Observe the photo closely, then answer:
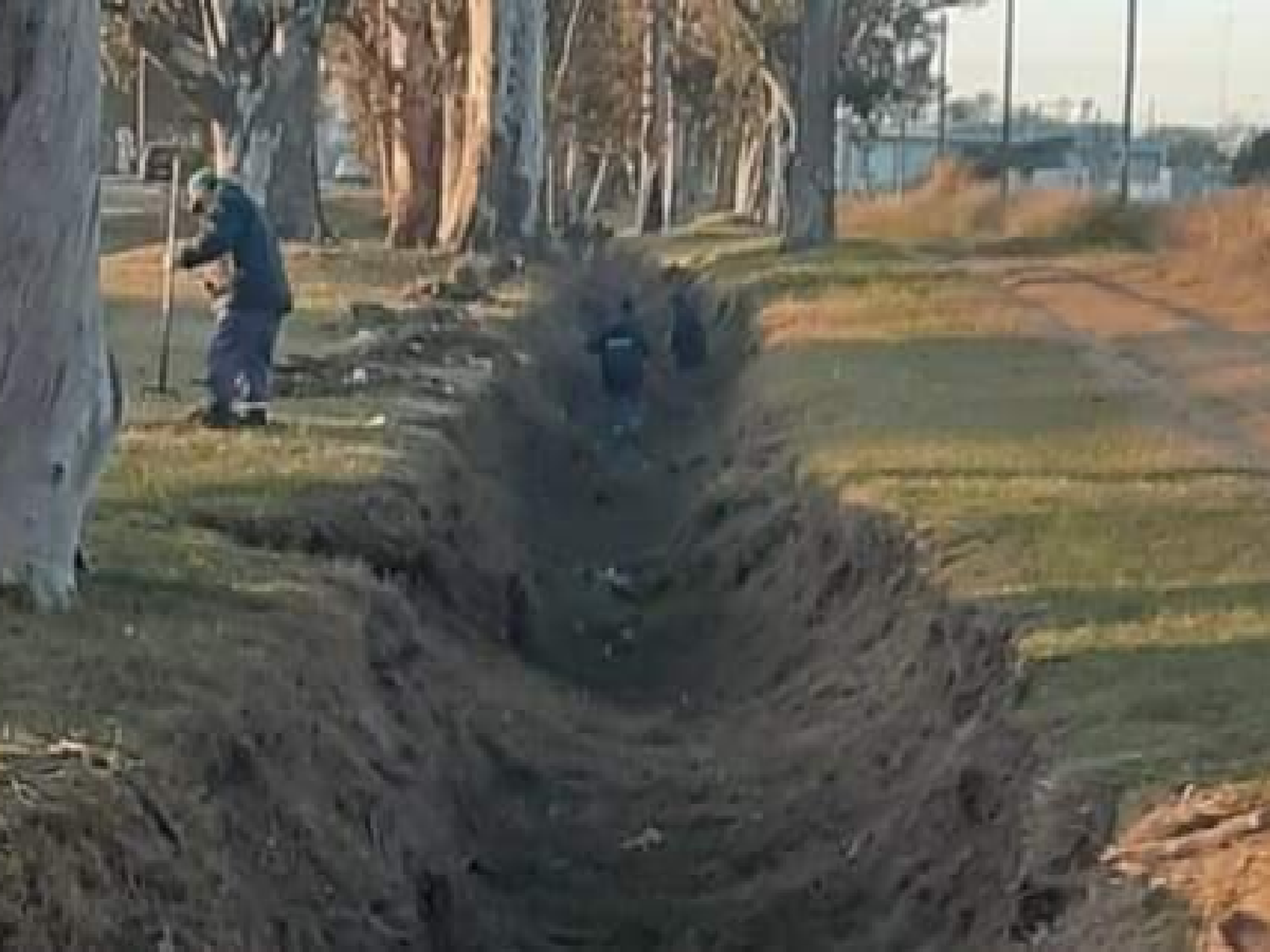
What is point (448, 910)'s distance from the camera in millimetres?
14391

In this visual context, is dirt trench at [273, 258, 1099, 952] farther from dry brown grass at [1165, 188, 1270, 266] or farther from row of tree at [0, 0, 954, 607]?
dry brown grass at [1165, 188, 1270, 266]

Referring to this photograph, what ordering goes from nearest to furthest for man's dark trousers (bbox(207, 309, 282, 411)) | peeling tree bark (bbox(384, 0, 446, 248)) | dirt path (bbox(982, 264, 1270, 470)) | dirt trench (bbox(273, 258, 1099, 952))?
dirt trench (bbox(273, 258, 1099, 952)) → man's dark trousers (bbox(207, 309, 282, 411)) → dirt path (bbox(982, 264, 1270, 470)) → peeling tree bark (bbox(384, 0, 446, 248))

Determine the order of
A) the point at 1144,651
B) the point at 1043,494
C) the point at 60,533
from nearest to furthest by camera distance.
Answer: the point at 60,533 → the point at 1144,651 → the point at 1043,494

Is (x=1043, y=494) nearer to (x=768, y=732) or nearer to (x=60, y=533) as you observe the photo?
(x=768, y=732)

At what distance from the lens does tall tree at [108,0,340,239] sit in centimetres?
3772

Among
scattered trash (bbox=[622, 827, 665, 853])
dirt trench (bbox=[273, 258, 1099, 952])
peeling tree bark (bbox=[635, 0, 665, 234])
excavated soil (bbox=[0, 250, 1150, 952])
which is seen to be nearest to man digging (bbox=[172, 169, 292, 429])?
excavated soil (bbox=[0, 250, 1150, 952])

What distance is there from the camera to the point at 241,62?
1516 inches

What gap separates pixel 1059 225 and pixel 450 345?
36156 mm

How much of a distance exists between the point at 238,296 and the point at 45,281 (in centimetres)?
990

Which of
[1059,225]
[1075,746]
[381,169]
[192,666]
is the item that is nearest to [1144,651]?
[1075,746]

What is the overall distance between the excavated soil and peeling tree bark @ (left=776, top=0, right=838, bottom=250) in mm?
33949

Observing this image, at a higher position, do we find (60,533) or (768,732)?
(60,533)

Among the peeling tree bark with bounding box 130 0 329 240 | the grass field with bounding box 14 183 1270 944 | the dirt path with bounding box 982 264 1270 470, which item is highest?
the peeling tree bark with bounding box 130 0 329 240

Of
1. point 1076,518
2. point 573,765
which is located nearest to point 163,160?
point 1076,518
